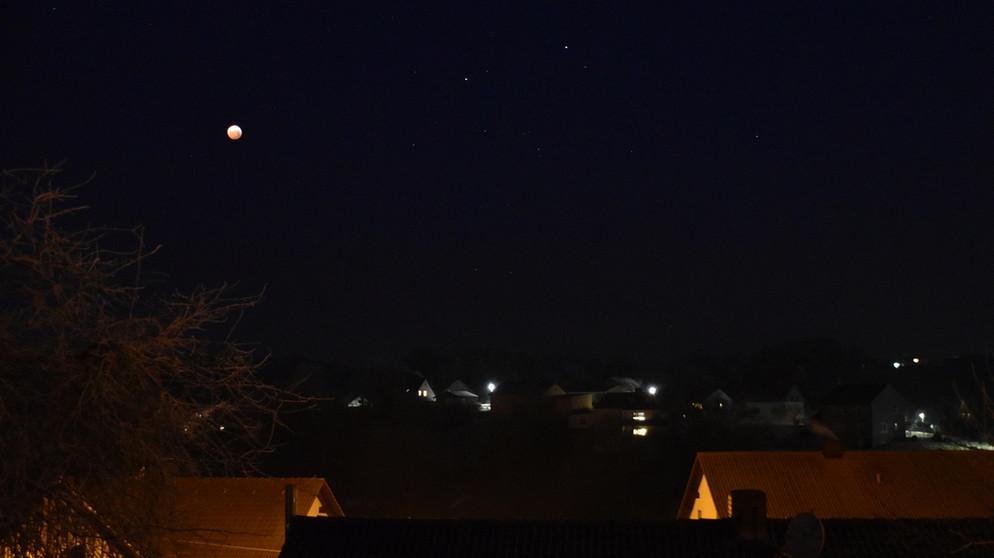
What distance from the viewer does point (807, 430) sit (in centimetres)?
6575

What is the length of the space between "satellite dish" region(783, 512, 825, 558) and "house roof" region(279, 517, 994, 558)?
3.98 ft

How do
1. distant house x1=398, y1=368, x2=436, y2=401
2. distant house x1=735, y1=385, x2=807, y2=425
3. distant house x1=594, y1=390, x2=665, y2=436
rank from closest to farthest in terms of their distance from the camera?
1. distant house x1=594, y1=390, x2=665, y2=436
2. distant house x1=735, y1=385, x2=807, y2=425
3. distant house x1=398, y1=368, x2=436, y2=401

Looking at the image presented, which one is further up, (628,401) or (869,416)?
(628,401)

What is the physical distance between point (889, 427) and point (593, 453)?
23.1 m

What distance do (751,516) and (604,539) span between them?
80.9 inches

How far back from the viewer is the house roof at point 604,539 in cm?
1301

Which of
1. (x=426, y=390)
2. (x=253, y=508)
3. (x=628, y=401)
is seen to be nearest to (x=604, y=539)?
(x=253, y=508)

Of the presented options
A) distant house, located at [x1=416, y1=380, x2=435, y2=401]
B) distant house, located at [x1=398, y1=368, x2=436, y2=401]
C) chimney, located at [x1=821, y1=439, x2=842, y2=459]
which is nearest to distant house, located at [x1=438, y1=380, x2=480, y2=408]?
distant house, located at [x1=416, y1=380, x2=435, y2=401]

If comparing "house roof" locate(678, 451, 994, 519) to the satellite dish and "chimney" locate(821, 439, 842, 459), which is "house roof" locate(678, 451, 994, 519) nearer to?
"chimney" locate(821, 439, 842, 459)

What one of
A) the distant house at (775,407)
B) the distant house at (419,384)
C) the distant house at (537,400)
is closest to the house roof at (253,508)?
the distant house at (537,400)

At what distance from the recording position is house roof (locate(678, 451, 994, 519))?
1997 centimetres

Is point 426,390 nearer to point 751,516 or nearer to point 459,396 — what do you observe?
point 459,396

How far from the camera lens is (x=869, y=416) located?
63.2 m

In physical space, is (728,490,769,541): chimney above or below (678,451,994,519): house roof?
below
